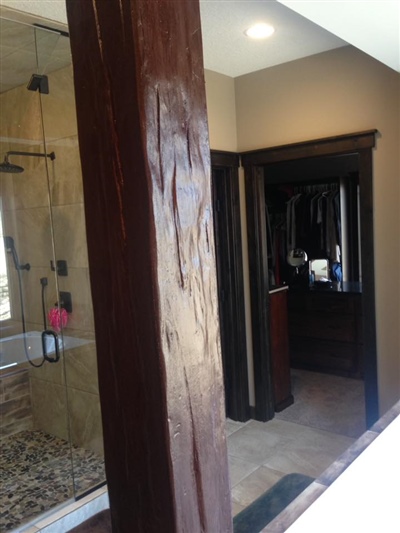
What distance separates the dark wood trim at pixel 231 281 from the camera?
3439mm

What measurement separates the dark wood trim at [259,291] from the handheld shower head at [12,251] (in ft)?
5.37

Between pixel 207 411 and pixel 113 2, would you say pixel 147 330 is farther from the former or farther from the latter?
pixel 113 2

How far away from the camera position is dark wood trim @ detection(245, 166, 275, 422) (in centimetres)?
345

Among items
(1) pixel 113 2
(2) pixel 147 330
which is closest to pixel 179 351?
(2) pixel 147 330

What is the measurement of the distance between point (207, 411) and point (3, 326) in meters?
2.88

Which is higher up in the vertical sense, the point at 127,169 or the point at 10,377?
the point at 127,169

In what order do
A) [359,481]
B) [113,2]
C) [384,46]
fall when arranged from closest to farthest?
[113,2]
[359,481]
[384,46]

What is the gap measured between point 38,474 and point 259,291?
192 centimetres

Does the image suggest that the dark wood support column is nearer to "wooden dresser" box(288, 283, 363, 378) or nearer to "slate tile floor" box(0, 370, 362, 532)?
"slate tile floor" box(0, 370, 362, 532)

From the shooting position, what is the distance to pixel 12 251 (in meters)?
3.28

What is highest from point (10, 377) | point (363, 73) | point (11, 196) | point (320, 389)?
point (363, 73)

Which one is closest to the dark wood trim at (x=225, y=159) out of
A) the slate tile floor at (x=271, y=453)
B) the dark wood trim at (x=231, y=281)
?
the dark wood trim at (x=231, y=281)

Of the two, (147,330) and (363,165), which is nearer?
(147,330)

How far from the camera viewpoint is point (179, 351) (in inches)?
29.7
